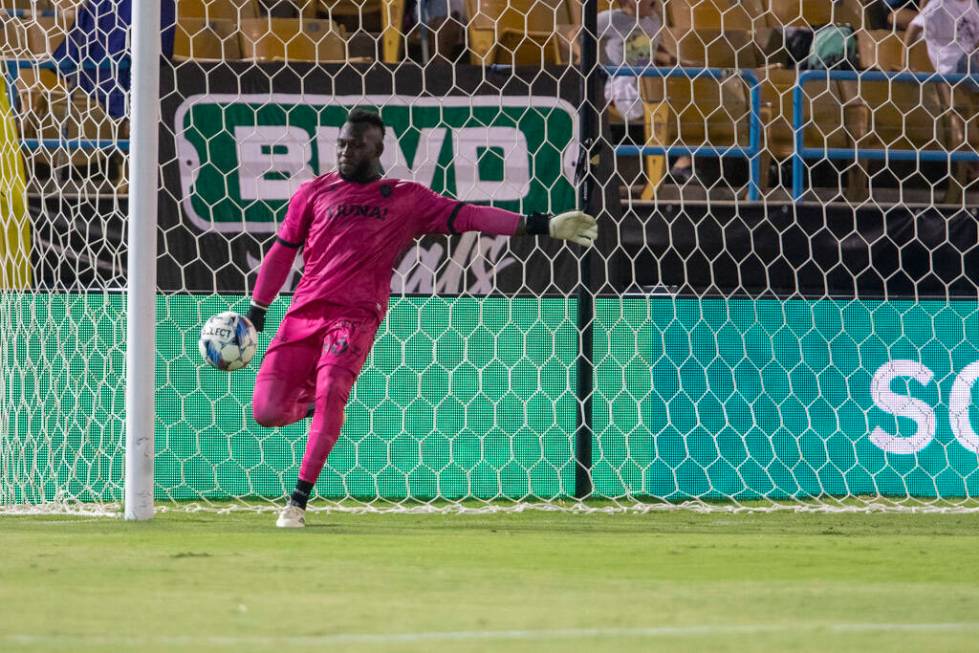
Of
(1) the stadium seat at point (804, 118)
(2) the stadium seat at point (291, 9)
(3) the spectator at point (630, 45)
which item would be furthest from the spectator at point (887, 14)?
(2) the stadium seat at point (291, 9)

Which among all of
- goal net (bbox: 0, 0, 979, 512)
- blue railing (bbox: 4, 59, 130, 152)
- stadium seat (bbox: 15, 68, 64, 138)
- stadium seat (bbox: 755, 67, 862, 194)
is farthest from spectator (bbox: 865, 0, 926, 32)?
stadium seat (bbox: 15, 68, 64, 138)

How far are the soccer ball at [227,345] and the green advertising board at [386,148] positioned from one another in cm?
139

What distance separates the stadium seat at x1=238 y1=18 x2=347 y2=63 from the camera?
409 inches

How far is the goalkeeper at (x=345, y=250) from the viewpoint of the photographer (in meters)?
7.69

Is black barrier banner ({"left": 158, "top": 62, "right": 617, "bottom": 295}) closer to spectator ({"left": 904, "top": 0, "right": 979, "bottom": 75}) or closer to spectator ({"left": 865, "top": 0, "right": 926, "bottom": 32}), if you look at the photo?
spectator ({"left": 904, "top": 0, "right": 979, "bottom": 75})

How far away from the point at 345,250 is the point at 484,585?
9.07 ft

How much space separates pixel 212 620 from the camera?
445 cm

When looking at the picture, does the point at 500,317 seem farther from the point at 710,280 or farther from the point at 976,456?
the point at 976,456

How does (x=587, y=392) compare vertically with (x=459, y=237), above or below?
below

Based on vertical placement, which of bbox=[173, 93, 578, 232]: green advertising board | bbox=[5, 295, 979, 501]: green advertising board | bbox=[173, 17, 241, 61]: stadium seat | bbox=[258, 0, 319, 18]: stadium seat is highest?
bbox=[258, 0, 319, 18]: stadium seat

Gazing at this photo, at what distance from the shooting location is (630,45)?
10.4 m

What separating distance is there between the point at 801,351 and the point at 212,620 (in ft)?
17.9

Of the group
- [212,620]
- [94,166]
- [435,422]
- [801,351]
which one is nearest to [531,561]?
[212,620]

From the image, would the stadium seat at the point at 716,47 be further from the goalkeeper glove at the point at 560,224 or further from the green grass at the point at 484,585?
the green grass at the point at 484,585
